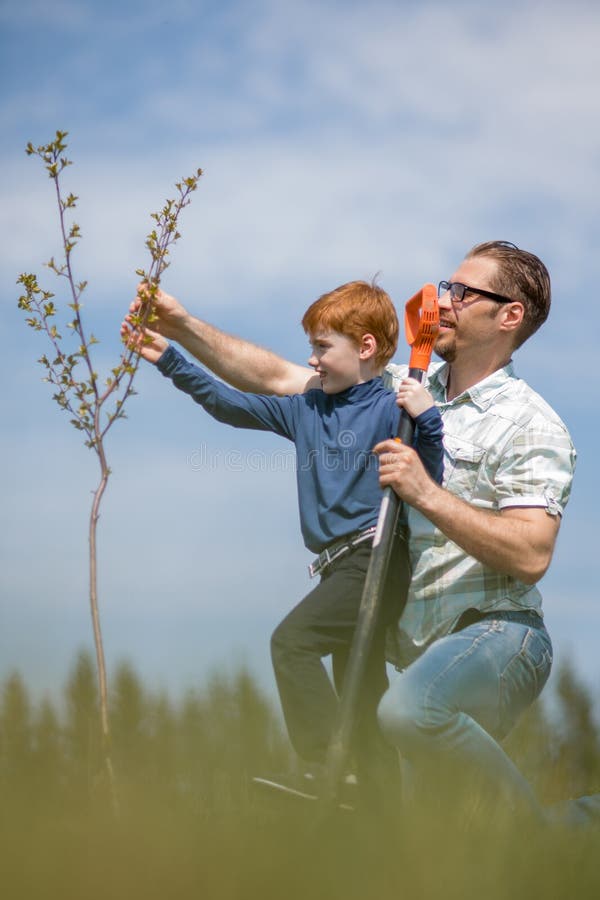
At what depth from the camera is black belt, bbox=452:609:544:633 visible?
13.8 ft

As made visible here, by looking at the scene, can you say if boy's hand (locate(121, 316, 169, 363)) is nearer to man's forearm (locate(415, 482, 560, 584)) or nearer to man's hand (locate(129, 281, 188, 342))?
man's hand (locate(129, 281, 188, 342))

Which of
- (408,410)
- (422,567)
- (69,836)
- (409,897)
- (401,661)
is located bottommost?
(409,897)

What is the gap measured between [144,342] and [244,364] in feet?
3.70

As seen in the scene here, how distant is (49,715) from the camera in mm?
4066

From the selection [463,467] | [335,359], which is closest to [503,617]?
[463,467]

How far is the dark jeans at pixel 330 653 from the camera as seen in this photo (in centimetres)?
393

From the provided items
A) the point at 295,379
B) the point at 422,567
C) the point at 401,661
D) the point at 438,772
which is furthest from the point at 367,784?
the point at 295,379

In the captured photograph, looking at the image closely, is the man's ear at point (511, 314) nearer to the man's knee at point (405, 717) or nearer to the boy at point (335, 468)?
the boy at point (335, 468)

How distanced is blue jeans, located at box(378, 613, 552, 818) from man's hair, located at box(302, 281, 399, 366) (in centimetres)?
132

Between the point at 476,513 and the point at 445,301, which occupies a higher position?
the point at 445,301

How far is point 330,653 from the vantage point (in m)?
4.15

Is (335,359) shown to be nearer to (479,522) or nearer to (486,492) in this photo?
(486,492)

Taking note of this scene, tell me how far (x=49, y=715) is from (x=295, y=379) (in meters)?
1.92

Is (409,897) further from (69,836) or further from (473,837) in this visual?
(69,836)
